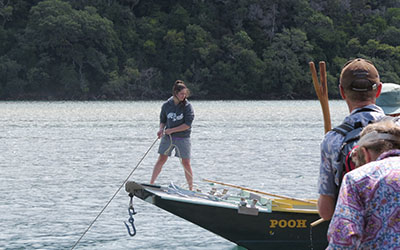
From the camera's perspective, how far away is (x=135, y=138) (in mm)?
31078

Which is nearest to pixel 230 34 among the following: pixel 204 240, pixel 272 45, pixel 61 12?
pixel 272 45

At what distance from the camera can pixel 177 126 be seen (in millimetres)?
10797

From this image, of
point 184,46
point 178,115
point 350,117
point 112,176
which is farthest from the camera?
point 184,46

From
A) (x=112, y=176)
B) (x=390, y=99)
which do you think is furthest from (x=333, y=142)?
(x=112, y=176)

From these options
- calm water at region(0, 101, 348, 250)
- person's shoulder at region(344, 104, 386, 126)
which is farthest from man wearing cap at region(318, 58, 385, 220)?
calm water at region(0, 101, 348, 250)

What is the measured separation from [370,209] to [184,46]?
82.6 meters

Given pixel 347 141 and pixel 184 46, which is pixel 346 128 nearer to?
pixel 347 141

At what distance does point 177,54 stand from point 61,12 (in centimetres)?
1272

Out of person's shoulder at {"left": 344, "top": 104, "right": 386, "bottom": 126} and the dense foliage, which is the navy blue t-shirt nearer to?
person's shoulder at {"left": 344, "top": 104, "right": 386, "bottom": 126}

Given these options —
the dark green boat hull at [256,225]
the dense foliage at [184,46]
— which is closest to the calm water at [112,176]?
the dark green boat hull at [256,225]

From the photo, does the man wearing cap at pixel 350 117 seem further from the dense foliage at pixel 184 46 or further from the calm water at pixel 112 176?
the dense foliage at pixel 184 46

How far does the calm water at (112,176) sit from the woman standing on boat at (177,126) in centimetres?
A: 91

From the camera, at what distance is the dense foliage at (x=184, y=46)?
8112 cm

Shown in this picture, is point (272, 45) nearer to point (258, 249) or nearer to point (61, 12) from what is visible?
point (61, 12)
